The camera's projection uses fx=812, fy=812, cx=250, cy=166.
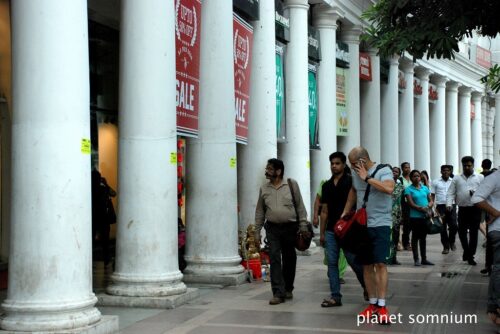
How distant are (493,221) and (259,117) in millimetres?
7548

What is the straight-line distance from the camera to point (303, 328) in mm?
8477

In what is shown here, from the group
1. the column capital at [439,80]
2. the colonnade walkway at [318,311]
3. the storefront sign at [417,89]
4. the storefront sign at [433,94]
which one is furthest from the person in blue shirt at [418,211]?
the column capital at [439,80]

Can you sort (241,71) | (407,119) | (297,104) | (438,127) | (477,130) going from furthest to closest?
(477,130) → (438,127) → (407,119) → (297,104) → (241,71)

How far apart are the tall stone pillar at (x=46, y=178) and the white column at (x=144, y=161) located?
6.95 feet

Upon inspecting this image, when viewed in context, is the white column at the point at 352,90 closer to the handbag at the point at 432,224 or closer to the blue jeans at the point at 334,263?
the handbag at the point at 432,224

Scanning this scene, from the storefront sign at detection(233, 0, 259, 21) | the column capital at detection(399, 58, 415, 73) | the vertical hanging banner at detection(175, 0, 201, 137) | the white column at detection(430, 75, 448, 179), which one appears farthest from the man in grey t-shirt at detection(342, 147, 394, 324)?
the white column at detection(430, 75, 448, 179)

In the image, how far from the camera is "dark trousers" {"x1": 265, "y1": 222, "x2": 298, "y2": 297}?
1027cm

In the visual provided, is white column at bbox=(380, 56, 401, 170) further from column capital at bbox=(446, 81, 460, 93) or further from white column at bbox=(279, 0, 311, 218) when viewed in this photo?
column capital at bbox=(446, 81, 460, 93)

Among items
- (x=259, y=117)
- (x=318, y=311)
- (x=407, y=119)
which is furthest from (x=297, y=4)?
(x=407, y=119)

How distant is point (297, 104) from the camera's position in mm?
17641

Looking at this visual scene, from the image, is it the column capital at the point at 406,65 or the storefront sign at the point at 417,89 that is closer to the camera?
the column capital at the point at 406,65

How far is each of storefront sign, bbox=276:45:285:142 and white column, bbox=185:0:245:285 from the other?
4.48 m

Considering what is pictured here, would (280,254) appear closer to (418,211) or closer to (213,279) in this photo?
(213,279)

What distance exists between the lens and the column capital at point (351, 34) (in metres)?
22.7
